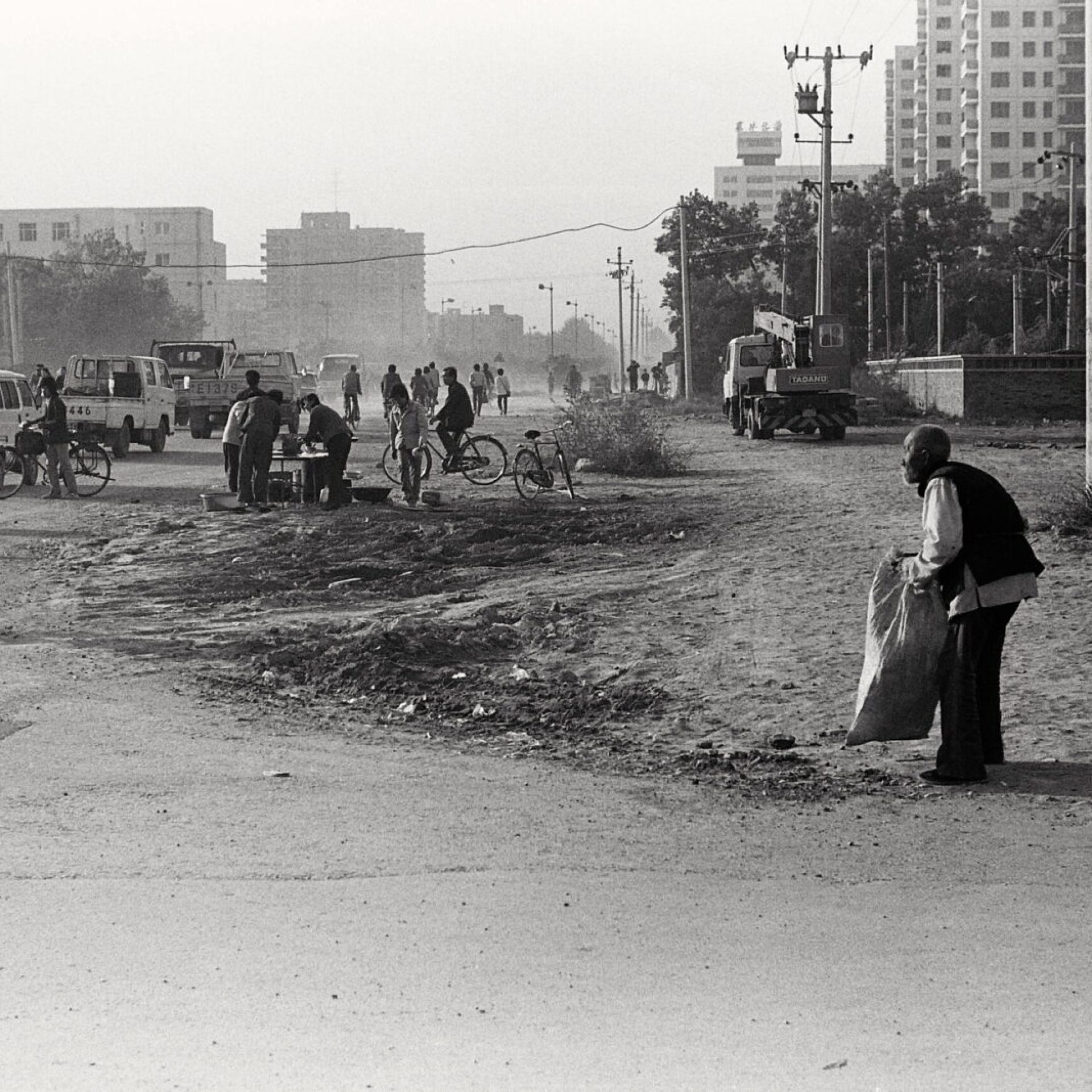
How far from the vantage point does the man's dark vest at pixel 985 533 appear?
24.3ft

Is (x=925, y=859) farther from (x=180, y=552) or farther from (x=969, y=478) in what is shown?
(x=180, y=552)

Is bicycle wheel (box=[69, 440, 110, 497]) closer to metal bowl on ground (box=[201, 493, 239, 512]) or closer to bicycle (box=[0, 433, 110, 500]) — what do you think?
bicycle (box=[0, 433, 110, 500])

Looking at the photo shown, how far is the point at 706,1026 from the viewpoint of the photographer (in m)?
4.60

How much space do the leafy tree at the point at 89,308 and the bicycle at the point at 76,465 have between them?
277 feet

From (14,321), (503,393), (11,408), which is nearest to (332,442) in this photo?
(11,408)

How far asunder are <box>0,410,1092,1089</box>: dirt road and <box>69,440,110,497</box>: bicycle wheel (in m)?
10.3

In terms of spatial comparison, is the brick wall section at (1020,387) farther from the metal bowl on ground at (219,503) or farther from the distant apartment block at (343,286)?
the distant apartment block at (343,286)

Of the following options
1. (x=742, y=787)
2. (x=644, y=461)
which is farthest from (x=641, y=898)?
(x=644, y=461)

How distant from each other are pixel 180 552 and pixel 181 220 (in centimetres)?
16337

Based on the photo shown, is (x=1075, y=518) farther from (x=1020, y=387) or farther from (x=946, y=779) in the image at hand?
(x=1020, y=387)

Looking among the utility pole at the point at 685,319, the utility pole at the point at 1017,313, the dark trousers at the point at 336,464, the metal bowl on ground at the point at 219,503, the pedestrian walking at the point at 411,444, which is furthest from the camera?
the utility pole at the point at 1017,313

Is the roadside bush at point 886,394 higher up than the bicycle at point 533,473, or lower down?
higher up

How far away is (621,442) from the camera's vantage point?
84.1 feet

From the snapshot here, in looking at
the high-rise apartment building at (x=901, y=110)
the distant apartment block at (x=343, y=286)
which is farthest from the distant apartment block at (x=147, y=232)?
the high-rise apartment building at (x=901, y=110)
